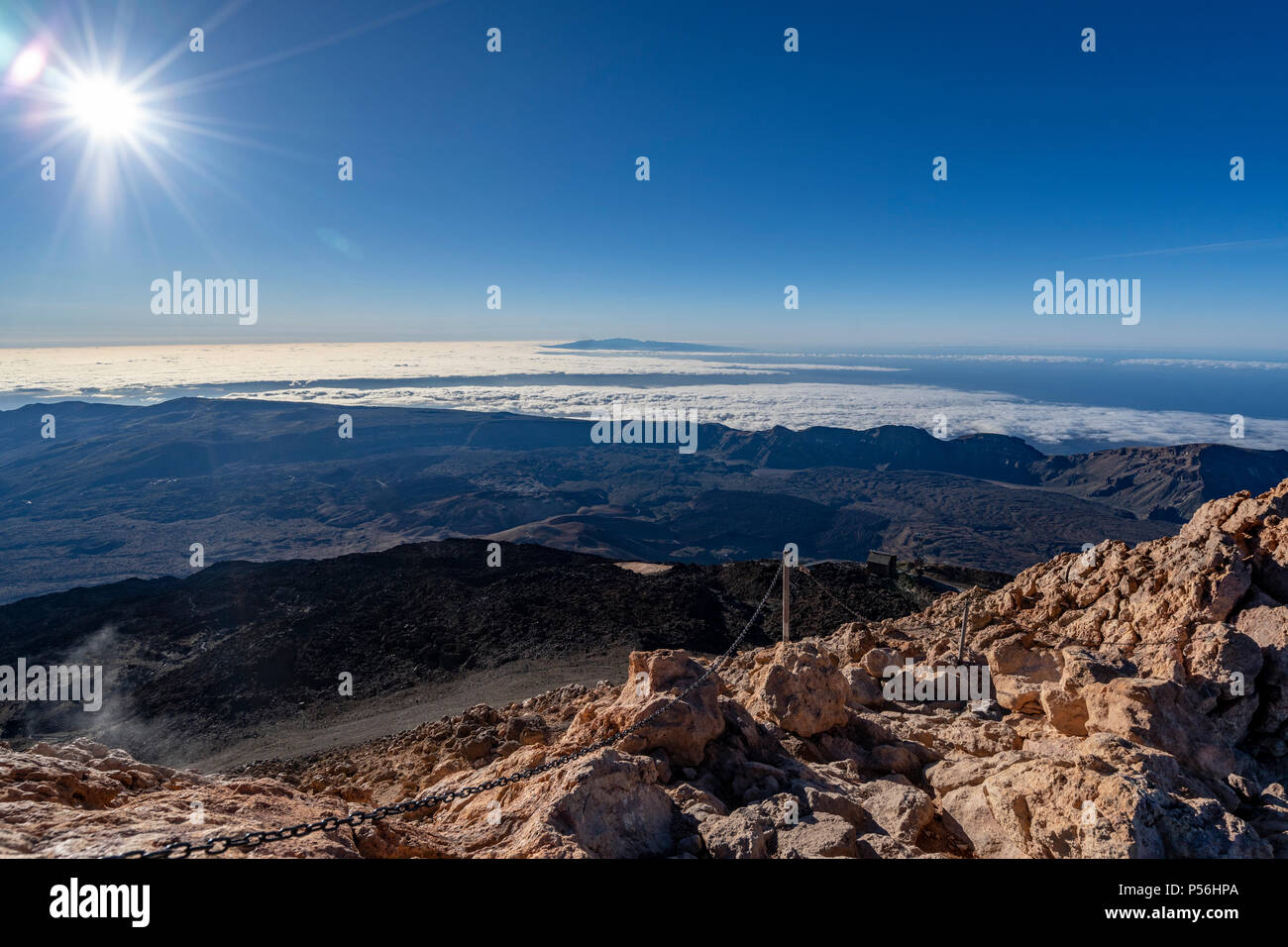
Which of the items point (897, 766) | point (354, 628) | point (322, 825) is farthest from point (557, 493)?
point (322, 825)

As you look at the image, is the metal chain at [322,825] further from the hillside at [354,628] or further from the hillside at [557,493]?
the hillside at [557,493]

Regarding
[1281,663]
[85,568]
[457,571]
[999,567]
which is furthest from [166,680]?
[999,567]

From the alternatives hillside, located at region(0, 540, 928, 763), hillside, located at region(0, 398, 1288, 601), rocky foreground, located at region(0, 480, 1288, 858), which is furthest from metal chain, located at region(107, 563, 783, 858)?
hillside, located at region(0, 398, 1288, 601)

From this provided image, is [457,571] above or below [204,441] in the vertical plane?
below

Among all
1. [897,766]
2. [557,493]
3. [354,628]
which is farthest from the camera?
[557,493]

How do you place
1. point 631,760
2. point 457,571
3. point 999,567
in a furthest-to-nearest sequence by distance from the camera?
point 999,567, point 457,571, point 631,760

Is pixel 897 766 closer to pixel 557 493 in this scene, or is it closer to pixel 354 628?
Answer: pixel 354 628
